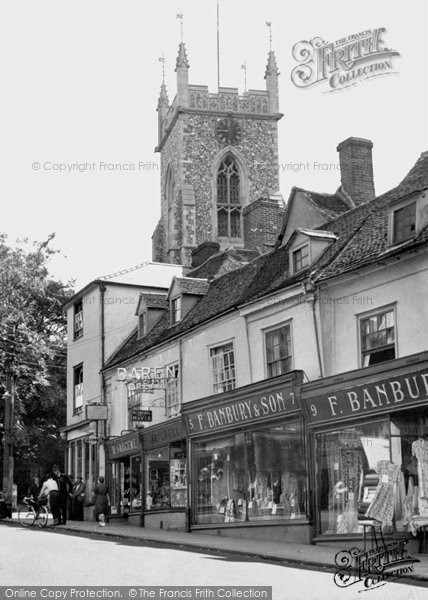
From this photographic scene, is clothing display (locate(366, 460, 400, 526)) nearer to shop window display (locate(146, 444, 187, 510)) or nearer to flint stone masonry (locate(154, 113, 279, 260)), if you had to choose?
shop window display (locate(146, 444, 187, 510))

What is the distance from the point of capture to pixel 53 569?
13.3 metres

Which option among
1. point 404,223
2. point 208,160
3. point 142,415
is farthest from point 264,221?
point 208,160

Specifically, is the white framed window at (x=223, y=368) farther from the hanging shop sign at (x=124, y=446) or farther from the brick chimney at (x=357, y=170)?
the brick chimney at (x=357, y=170)

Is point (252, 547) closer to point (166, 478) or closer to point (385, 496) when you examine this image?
point (385, 496)

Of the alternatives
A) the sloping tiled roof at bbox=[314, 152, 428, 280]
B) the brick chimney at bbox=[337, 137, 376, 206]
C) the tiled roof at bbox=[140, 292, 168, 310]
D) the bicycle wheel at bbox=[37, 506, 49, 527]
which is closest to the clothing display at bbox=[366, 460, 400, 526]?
the sloping tiled roof at bbox=[314, 152, 428, 280]

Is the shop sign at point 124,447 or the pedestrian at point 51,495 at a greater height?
the shop sign at point 124,447

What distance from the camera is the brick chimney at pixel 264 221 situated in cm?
3269

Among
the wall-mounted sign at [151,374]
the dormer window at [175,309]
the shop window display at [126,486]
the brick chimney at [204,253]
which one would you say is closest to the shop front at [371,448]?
the wall-mounted sign at [151,374]

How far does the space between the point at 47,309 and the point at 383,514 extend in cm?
3485

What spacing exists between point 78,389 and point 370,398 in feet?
61.7

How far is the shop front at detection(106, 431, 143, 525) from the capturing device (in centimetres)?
2934

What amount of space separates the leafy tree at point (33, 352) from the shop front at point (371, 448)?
21120mm

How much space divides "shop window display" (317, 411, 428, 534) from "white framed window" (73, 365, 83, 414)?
16654 mm

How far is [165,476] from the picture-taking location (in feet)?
89.9
